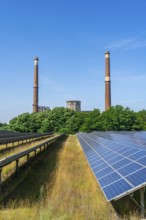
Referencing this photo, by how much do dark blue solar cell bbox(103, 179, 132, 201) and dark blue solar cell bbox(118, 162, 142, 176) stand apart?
65cm

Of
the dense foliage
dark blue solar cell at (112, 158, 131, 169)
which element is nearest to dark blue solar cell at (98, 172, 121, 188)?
dark blue solar cell at (112, 158, 131, 169)

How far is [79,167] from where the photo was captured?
69.7 feet

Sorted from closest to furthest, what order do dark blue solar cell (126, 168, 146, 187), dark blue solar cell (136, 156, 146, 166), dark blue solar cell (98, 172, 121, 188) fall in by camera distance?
dark blue solar cell (126, 168, 146, 187)
dark blue solar cell (98, 172, 121, 188)
dark blue solar cell (136, 156, 146, 166)

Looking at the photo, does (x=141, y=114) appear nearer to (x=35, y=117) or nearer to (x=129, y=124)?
(x=129, y=124)

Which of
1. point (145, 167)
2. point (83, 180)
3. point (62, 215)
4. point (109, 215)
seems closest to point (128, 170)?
point (145, 167)

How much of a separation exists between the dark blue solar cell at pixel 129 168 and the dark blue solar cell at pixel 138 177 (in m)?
0.44

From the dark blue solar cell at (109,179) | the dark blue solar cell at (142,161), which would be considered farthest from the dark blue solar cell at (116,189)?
the dark blue solar cell at (142,161)

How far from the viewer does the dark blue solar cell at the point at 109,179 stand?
11016 millimetres

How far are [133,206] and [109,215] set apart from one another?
1755 mm

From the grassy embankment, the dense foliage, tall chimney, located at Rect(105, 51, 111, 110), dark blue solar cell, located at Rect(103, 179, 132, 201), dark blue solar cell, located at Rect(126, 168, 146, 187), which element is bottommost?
the grassy embankment

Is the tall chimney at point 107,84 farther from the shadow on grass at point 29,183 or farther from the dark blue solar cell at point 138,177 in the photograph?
the dark blue solar cell at point 138,177

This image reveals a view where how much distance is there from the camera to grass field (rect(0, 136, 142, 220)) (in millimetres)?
10262

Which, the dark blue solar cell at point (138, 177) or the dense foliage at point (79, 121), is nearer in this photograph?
the dark blue solar cell at point (138, 177)

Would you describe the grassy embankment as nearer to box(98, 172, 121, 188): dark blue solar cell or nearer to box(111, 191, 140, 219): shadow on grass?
box(111, 191, 140, 219): shadow on grass
